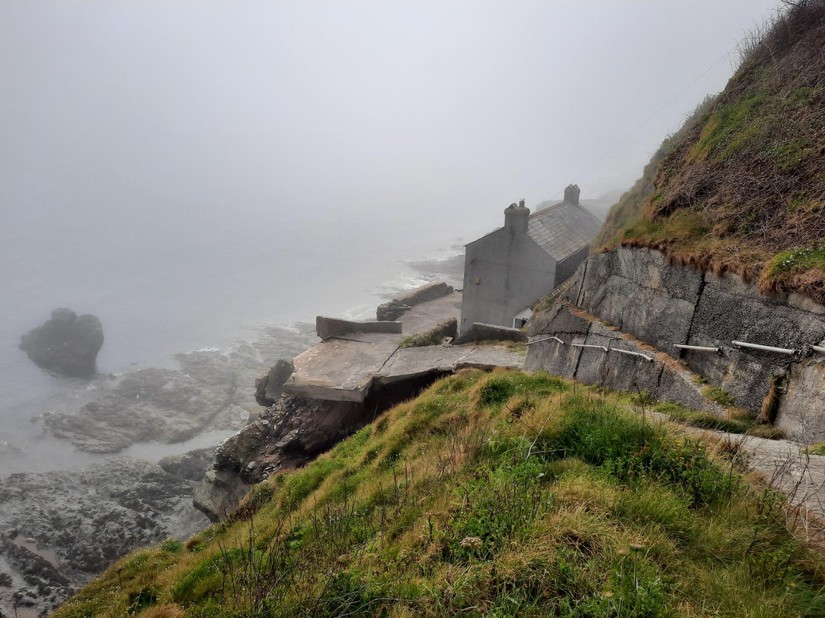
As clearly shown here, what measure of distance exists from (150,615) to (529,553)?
4.17 metres

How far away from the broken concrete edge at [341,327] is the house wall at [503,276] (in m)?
6.52

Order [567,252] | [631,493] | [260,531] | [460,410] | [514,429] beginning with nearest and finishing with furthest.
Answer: [631,493] → [514,429] → [260,531] → [460,410] → [567,252]

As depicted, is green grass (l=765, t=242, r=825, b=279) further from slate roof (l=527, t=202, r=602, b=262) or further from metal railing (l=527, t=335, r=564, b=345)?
slate roof (l=527, t=202, r=602, b=262)

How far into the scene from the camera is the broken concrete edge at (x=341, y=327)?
1509 centimetres

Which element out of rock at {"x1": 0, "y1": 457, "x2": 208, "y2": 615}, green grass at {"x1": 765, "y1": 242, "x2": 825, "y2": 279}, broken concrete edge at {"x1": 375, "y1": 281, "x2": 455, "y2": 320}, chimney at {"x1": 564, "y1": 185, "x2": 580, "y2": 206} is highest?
chimney at {"x1": 564, "y1": 185, "x2": 580, "y2": 206}

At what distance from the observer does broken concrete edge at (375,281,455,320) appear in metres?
19.8

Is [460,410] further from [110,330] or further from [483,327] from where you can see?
[110,330]

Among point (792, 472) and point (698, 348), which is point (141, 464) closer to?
point (698, 348)

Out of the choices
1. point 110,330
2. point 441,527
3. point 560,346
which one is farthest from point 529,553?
point 110,330

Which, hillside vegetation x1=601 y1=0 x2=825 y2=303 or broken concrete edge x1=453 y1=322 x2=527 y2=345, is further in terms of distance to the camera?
broken concrete edge x1=453 y1=322 x2=527 y2=345

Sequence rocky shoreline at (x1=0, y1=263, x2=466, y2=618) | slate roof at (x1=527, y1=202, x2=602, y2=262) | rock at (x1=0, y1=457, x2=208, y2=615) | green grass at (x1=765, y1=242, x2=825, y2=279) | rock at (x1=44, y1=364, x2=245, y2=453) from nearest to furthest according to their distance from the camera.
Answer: green grass at (x1=765, y1=242, x2=825, y2=279) < rocky shoreline at (x1=0, y1=263, x2=466, y2=618) < rock at (x1=0, y1=457, x2=208, y2=615) < slate roof at (x1=527, y1=202, x2=602, y2=262) < rock at (x1=44, y1=364, x2=245, y2=453)

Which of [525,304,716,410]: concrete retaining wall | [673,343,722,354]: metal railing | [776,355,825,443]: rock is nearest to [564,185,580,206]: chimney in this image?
[525,304,716,410]: concrete retaining wall

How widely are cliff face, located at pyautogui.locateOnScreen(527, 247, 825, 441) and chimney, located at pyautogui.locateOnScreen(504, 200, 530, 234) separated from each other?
10.6 meters

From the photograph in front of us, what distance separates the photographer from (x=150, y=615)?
4.63m
